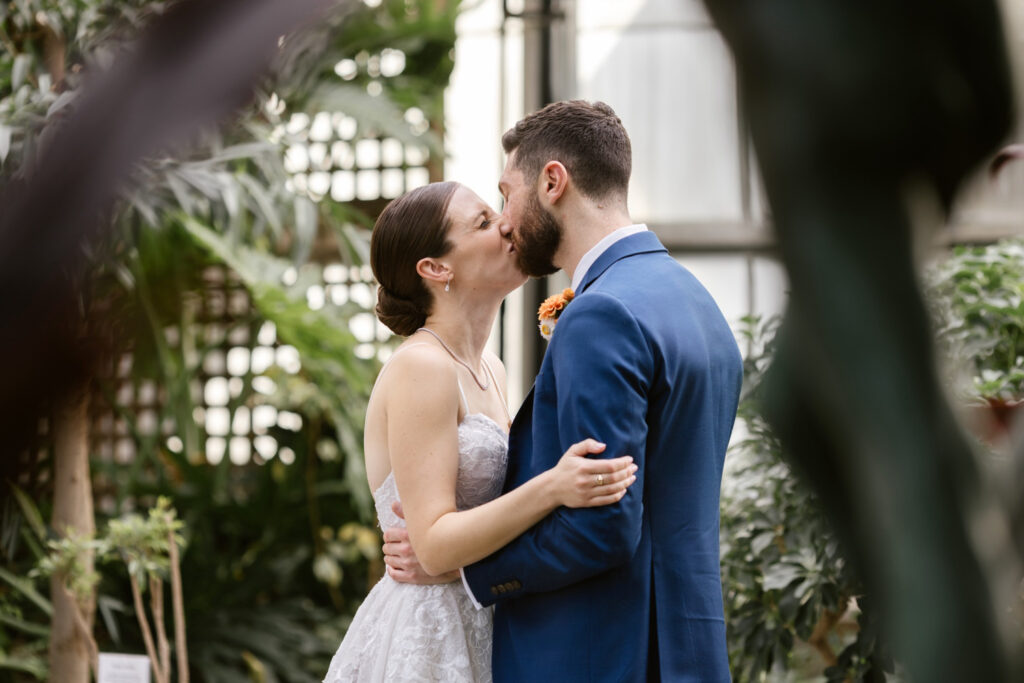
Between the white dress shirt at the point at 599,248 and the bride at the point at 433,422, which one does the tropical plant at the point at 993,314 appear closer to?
the white dress shirt at the point at 599,248

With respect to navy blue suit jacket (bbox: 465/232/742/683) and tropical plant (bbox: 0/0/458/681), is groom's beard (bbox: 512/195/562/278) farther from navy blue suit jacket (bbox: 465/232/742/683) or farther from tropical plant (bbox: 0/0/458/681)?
tropical plant (bbox: 0/0/458/681)

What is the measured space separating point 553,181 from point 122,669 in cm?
197

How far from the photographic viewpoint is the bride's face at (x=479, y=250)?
1547 millimetres

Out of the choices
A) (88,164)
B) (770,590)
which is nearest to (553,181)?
(88,164)

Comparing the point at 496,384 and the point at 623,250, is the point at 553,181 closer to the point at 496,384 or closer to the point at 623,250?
the point at 623,250

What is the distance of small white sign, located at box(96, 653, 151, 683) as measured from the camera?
2605mm

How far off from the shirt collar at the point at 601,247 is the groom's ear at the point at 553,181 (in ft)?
0.27

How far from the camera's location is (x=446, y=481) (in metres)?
1.41

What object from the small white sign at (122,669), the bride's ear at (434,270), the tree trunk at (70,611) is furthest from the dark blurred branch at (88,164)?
the small white sign at (122,669)

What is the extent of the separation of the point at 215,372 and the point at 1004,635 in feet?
14.9

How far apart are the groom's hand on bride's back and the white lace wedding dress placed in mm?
26

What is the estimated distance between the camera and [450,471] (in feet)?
4.68

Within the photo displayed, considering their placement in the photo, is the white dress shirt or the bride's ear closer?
the white dress shirt

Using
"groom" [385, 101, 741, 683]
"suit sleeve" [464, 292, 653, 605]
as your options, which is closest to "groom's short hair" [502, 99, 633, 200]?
"groom" [385, 101, 741, 683]
